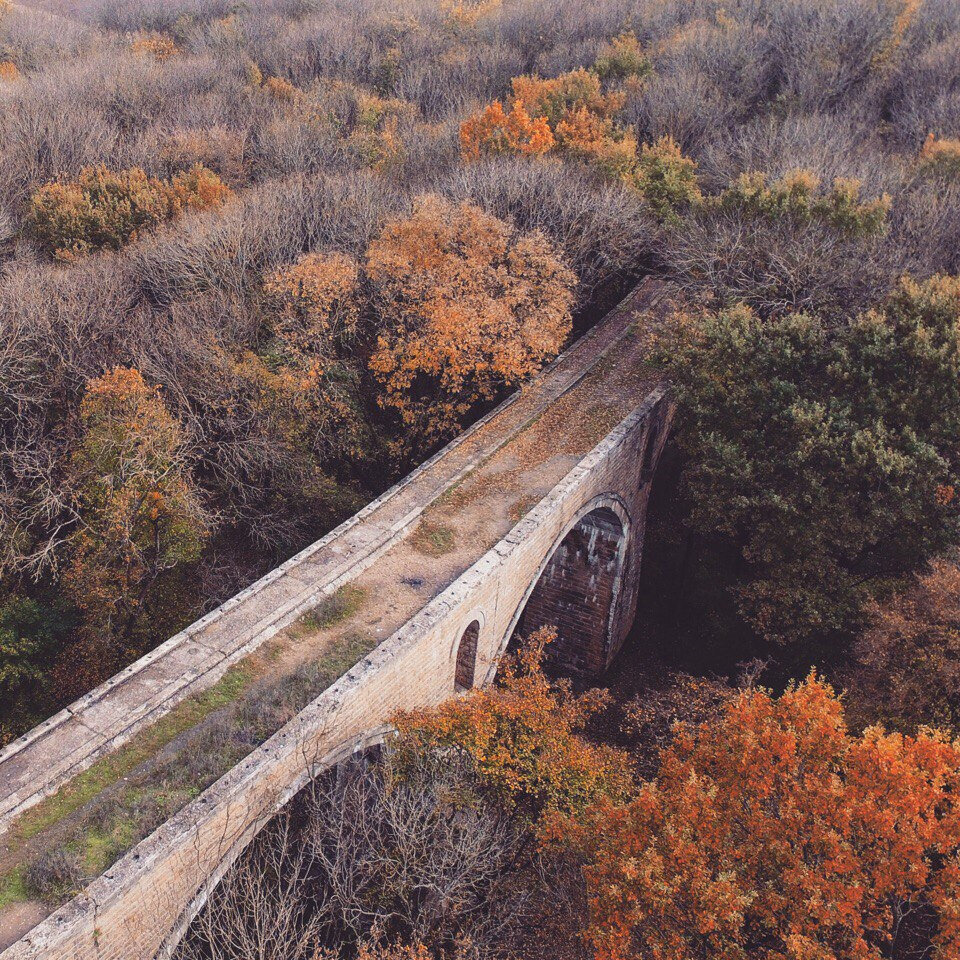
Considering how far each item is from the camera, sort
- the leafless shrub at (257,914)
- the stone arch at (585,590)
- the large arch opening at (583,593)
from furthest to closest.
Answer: the large arch opening at (583,593), the stone arch at (585,590), the leafless shrub at (257,914)

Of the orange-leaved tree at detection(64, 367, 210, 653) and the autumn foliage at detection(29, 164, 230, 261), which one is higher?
the autumn foliage at detection(29, 164, 230, 261)

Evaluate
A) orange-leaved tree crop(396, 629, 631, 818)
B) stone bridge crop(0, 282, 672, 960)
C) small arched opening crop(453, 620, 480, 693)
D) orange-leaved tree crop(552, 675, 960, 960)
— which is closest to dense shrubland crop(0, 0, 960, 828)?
stone bridge crop(0, 282, 672, 960)

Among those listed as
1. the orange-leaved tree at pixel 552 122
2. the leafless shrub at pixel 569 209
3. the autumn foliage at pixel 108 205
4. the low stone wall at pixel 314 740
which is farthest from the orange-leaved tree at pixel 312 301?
the orange-leaved tree at pixel 552 122

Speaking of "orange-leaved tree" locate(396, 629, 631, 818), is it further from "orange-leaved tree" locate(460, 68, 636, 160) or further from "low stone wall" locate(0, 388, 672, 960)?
"orange-leaved tree" locate(460, 68, 636, 160)

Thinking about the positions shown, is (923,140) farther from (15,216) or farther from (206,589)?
(15,216)

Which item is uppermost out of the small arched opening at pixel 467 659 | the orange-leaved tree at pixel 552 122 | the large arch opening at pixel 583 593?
the orange-leaved tree at pixel 552 122

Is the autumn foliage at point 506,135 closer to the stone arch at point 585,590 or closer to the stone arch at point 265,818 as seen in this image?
the stone arch at point 585,590
